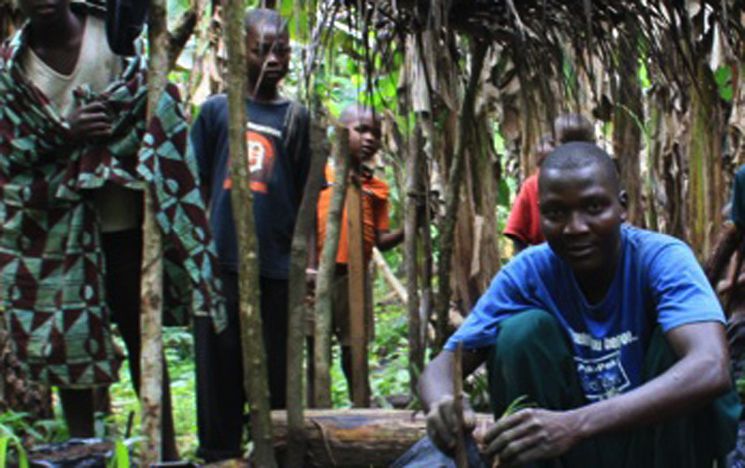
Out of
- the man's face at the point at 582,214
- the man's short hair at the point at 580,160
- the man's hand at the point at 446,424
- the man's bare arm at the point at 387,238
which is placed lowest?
the man's hand at the point at 446,424

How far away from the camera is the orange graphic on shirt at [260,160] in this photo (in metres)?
3.74

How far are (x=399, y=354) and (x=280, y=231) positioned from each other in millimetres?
3775

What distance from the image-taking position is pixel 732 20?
358 centimetres

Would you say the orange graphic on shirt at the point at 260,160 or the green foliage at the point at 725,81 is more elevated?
the green foliage at the point at 725,81

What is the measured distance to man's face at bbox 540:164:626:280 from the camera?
2439 millimetres

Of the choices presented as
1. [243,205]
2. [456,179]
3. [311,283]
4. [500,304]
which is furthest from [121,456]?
[311,283]

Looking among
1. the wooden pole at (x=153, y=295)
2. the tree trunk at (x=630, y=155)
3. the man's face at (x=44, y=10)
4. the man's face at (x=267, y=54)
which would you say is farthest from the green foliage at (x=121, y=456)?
the tree trunk at (x=630, y=155)

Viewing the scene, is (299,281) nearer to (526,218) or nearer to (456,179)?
(456,179)

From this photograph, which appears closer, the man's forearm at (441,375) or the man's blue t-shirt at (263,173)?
the man's forearm at (441,375)

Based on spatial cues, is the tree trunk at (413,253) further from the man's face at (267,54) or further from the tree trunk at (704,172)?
the tree trunk at (704,172)

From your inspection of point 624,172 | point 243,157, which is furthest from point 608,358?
point 624,172

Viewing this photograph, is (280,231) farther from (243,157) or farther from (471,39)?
(243,157)

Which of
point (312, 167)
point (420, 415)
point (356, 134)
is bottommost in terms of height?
point (420, 415)

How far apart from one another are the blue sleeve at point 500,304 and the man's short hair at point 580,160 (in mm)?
284
